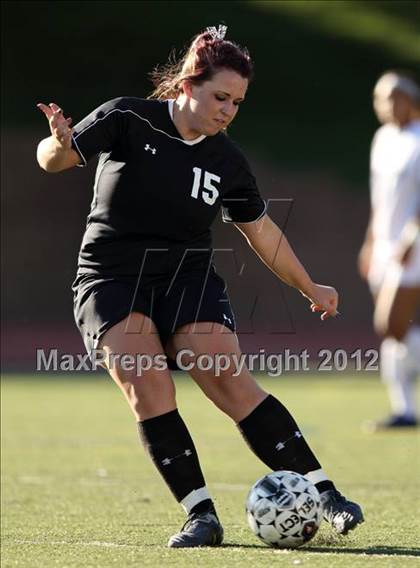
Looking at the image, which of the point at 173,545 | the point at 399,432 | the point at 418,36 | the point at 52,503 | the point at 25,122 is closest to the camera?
the point at 173,545

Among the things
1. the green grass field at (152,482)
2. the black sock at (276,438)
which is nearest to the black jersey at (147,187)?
the black sock at (276,438)

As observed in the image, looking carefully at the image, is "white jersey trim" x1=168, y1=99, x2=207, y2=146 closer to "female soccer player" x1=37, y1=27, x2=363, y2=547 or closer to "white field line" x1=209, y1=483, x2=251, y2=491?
"female soccer player" x1=37, y1=27, x2=363, y2=547

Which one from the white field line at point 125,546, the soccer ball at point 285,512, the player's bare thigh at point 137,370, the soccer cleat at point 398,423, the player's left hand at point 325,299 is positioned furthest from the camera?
the soccer cleat at point 398,423

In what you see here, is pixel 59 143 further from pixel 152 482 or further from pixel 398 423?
pixel 398 423

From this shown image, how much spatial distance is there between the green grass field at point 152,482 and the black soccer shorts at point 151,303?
0.87 metres

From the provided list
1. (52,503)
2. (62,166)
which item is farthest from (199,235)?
(52,503)

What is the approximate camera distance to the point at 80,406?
466 inches

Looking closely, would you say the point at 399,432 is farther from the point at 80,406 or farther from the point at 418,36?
the point at 418,36

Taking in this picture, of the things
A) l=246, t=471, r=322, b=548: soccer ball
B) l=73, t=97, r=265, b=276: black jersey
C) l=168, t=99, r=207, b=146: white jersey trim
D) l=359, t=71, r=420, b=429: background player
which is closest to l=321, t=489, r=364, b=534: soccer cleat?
l=246, t=471, r=322, b=548: soccer ball

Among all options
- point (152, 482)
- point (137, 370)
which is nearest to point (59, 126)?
point (137, 370)

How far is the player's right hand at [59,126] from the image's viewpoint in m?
4.53

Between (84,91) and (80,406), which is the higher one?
(84,91)

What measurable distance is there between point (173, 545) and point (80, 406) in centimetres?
725

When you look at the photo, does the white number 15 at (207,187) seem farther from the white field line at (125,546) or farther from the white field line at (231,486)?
the white field line at (231,486)
